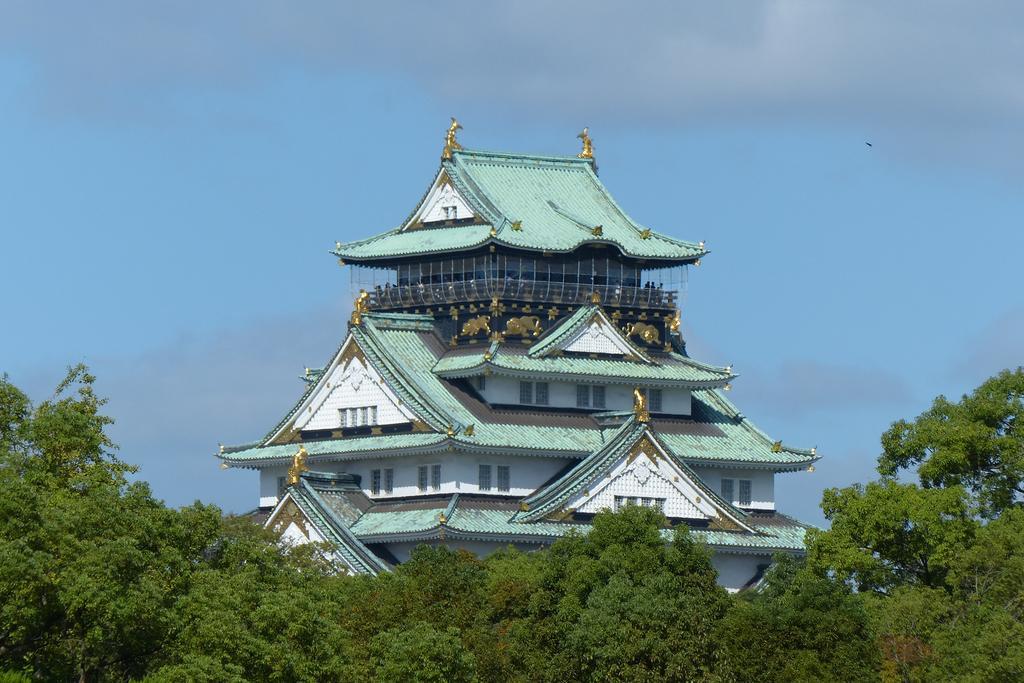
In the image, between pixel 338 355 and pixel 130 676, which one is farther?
pixel 338 355

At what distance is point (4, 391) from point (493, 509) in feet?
92.6

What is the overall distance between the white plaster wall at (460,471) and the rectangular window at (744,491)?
27.7 feet

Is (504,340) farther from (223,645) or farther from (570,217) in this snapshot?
(223,645)

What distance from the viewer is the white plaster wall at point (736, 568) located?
112 m

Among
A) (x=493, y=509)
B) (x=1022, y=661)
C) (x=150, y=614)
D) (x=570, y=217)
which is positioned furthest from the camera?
(x=570, y=217)

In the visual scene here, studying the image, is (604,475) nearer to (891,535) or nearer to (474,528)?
(474,528)

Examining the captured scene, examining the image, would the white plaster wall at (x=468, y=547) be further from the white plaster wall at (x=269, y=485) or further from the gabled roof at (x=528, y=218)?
the gabled roof at (x=528, y=218)

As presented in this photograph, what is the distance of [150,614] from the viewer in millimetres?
75062

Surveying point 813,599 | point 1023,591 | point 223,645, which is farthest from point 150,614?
point 1023,591

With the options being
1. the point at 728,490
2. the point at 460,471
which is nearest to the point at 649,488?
the point at 728,490

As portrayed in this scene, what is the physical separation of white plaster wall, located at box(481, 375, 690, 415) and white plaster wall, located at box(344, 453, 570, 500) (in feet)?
10.2

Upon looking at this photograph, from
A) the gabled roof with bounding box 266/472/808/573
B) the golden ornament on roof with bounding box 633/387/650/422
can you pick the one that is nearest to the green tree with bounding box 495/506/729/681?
the gabled roof with bounding box 266/472/808/573

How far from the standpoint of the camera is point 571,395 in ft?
377

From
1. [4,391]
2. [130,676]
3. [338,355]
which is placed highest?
[338,355]
